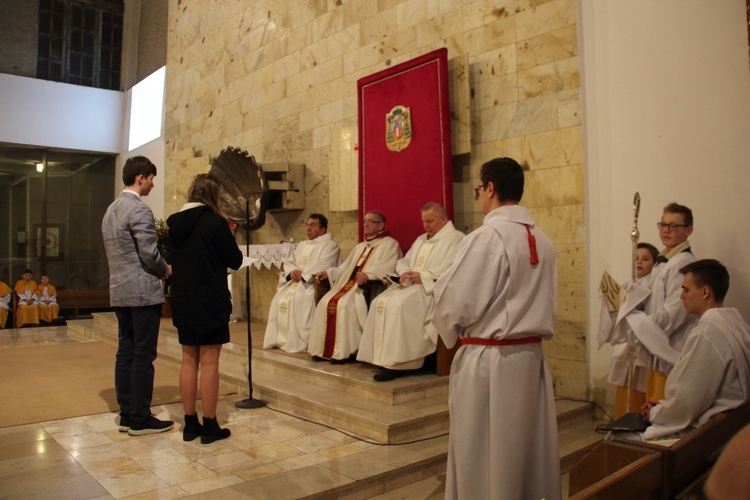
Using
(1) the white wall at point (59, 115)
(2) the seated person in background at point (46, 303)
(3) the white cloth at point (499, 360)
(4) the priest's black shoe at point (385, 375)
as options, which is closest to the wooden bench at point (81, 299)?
(2) the seated person in background at point (46, 303)

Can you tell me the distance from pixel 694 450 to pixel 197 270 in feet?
9.08

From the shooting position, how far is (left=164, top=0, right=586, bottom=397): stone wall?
4992 mm

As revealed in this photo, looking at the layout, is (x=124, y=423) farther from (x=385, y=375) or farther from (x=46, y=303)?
(x=46, y=303)

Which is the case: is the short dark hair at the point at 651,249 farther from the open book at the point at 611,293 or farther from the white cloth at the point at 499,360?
the white cloth at the point at 499,360

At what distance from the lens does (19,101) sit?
12789 mm

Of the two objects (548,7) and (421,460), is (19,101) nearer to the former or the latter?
(548,7)

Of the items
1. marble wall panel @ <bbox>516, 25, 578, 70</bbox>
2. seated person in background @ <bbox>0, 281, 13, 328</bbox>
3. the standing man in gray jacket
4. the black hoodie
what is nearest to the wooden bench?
seated person in background @ <bbox>0, 281, 13, 328</bbox>

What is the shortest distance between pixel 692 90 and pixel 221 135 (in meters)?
7.24

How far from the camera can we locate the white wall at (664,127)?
4.05 metres

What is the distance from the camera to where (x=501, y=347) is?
2523 millimetres

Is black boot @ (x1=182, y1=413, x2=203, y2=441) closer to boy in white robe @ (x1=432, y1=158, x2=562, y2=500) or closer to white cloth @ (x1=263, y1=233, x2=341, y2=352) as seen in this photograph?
boy in white robe @ (x1=432, y1=158, x2=562, y2=500)

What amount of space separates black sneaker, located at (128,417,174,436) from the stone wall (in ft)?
10.1


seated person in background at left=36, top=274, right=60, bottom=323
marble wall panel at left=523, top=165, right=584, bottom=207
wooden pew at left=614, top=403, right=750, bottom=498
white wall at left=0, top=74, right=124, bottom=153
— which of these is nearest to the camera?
wooden pew at left=614, top=403, right=750, bottom=498

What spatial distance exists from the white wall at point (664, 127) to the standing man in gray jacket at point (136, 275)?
10.8 ft
